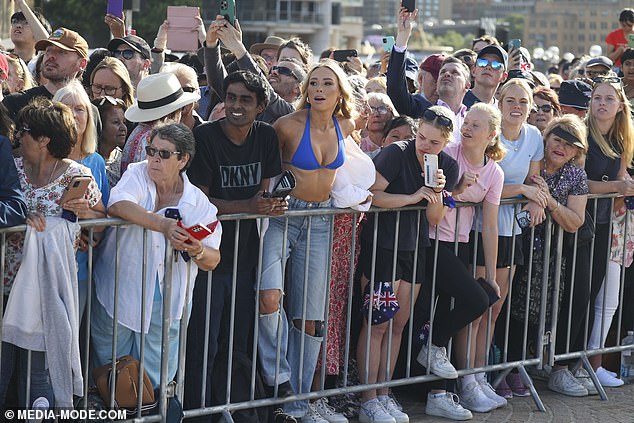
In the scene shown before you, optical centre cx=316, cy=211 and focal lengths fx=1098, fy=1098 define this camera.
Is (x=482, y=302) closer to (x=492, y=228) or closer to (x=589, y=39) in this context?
(x=492, y=228)

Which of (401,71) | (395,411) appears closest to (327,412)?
(395,411)

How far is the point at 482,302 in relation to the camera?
721cm

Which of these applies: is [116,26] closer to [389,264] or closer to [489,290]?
[389,264]

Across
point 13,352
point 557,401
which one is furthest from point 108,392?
point 557,401

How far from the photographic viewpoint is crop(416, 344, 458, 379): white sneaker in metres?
7.29

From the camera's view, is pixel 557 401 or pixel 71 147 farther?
pixel 557 401

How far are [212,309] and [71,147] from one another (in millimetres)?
1316

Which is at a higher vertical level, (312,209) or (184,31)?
(184,31)

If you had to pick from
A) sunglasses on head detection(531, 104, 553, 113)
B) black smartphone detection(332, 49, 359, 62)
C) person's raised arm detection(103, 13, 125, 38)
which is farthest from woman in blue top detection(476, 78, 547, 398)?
person's raised arm detection(103, 13, 125, 38)

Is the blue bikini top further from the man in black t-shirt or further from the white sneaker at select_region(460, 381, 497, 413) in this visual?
the white sneaker at select_region(460, 381, 497, 413)

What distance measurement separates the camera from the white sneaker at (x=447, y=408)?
7230 millimetres

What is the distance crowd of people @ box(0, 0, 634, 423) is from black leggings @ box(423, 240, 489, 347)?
0.5 inches

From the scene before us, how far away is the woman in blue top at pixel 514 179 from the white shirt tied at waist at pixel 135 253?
231cm

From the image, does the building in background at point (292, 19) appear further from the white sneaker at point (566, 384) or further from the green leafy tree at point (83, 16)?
the white sneaker at point (566, 384)
